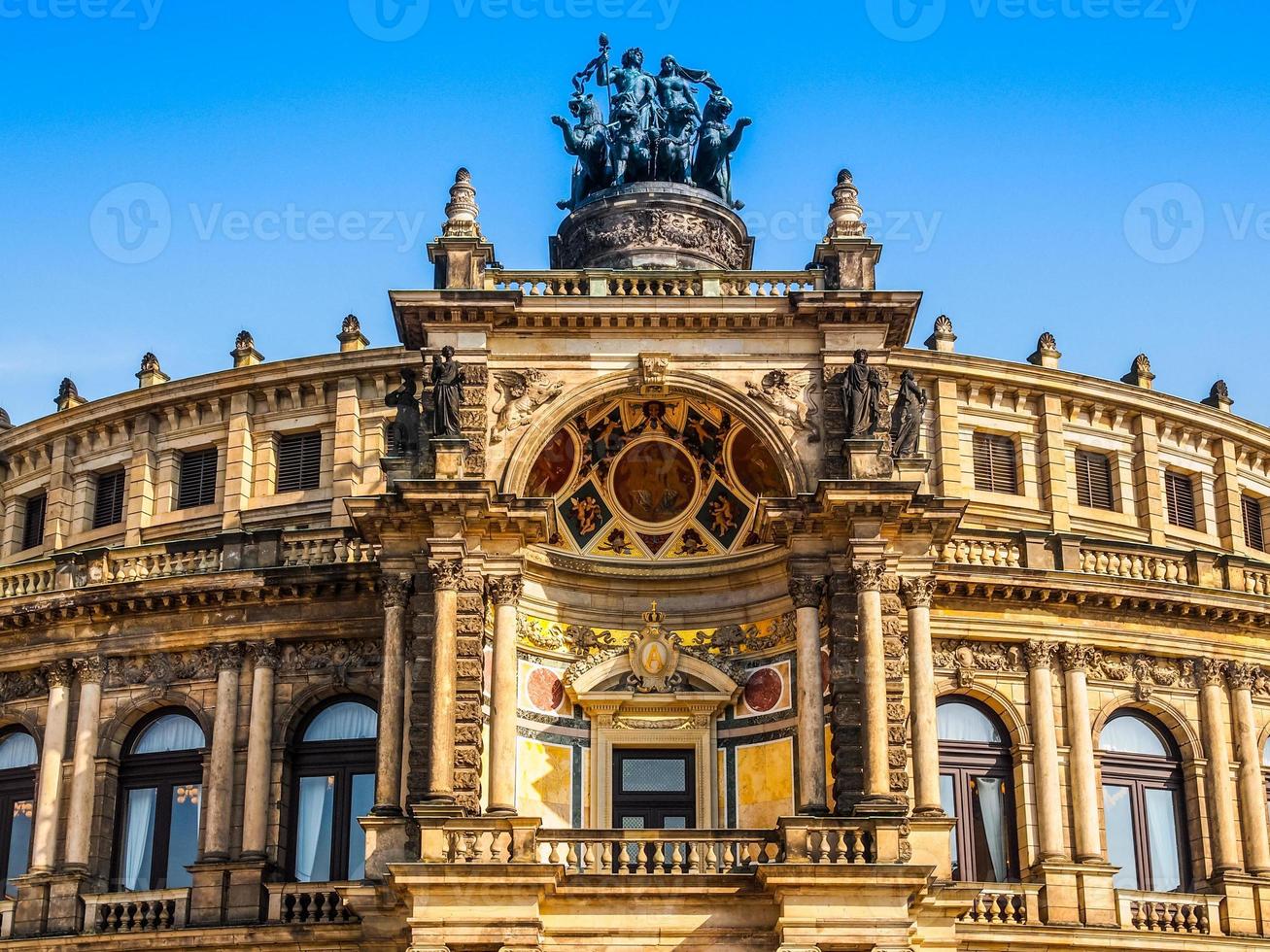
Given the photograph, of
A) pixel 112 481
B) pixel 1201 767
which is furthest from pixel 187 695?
pixel 1201 767

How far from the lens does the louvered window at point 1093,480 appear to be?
1873 inches

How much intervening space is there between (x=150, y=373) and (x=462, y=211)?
595 inches

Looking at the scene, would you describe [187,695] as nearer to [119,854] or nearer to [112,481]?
[119,854]

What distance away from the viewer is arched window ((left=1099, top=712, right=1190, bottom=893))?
40.0 metres

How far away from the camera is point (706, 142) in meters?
41.6

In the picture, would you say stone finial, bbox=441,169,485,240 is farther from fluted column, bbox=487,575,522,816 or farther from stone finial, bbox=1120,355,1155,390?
stone finial, bbox=1120,355,1155,390

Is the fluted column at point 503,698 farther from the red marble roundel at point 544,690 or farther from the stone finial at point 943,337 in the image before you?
the stone finial at point 943,337

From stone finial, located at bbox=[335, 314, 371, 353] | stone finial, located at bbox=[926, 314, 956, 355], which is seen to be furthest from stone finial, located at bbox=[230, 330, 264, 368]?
stone finial, located at bbox=[926, 314, 956, 355]

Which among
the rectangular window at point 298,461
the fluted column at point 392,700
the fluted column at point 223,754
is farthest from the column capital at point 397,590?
the rectangular window at point 298,461

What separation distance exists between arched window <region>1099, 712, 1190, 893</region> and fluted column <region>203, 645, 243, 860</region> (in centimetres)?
1827

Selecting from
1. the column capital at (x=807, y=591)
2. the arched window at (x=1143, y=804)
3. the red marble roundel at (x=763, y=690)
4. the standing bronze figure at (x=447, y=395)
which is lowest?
the arched window at (x=1143, y=804)

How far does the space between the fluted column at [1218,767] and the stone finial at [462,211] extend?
1827cm

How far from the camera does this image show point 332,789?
39.4m

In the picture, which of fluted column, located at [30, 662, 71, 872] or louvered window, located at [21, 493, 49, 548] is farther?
louvered window, located at [21, 493, 49, 548]
